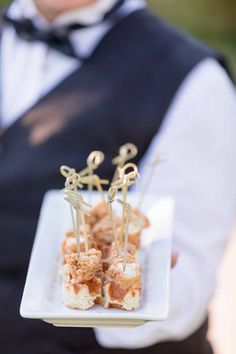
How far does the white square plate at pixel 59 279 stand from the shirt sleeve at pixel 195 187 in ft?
0.74

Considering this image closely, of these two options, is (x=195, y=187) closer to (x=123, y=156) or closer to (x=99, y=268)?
(x=123, y=156)

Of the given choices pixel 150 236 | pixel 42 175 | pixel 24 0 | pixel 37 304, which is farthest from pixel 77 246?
pixel 24 0

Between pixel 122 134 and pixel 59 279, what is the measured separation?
26.3 inches

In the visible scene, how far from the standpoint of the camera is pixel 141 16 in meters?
2.28

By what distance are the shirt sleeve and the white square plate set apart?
226 mm

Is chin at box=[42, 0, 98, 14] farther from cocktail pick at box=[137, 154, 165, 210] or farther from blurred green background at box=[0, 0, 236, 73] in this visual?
blurred green background at box=[0, 0, 236, 73]

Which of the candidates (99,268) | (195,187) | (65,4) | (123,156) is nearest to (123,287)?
(99,268)

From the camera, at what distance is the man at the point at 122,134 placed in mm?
2016

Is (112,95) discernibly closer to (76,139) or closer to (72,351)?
(76,139)

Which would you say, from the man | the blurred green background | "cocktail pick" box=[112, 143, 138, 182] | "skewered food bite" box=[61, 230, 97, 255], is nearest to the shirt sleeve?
the man

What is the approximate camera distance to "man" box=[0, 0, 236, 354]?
2.02m

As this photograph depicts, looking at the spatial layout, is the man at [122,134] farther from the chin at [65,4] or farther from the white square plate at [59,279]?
the white square plate at [59,279]

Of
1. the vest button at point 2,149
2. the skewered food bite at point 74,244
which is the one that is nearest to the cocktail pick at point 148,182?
the skewered food bite at point 74,244

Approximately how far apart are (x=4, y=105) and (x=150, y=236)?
0.77m
